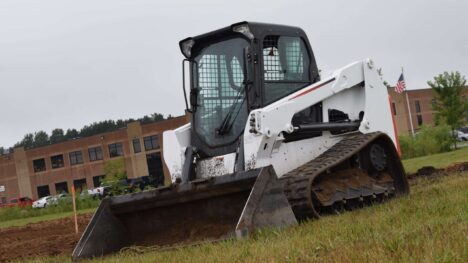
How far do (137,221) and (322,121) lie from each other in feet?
9.12

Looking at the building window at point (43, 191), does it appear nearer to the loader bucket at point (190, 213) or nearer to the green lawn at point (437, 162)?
the green lawn at point (437, 162)

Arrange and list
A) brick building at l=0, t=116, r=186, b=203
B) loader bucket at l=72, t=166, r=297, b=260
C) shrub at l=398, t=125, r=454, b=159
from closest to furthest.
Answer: loader bucket at l=72, t=166, r=297, b=260 < shrub at l=398, t=125, r=454, b=159 < brick building at l=0, t=116, r=186, b=203

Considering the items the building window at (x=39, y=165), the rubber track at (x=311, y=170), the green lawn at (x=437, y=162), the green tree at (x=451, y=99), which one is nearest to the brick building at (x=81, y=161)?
the building window at (x=39, y=165)

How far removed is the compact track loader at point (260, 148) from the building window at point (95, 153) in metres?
76.9

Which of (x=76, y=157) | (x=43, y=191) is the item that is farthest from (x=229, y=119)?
(x=43, y=191)

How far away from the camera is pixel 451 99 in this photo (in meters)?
51.9

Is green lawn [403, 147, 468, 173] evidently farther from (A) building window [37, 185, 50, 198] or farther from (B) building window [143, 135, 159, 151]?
(A) building window [37, 185, 50, 198]

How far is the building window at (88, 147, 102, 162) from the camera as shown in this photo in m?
84.5

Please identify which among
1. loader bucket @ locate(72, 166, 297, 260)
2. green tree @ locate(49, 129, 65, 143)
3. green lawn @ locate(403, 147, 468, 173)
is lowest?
green lawn @ locate(403, 147, 468, 173)

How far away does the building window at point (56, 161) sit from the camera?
88125 mm

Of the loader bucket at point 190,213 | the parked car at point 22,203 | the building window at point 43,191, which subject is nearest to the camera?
the loader bucket at point 190,213

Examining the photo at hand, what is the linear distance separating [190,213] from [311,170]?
1480mm

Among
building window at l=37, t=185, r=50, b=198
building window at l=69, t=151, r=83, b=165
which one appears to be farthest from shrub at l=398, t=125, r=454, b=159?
building window at l=37, t=185, r=50, b=198

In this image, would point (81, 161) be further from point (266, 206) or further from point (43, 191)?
point (266, 206)
